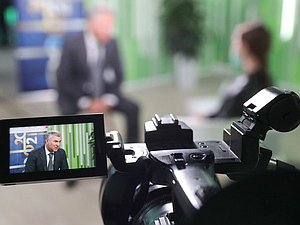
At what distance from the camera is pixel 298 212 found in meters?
0.57

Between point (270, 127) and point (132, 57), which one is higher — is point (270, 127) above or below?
above

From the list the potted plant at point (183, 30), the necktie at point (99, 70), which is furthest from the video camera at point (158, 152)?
the potted plant at point (183, 30)

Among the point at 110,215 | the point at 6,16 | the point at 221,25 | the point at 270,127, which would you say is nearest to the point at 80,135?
the point at 110,215

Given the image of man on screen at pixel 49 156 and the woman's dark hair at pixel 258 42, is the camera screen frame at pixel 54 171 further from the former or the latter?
the woman's dark hair at pixel 258 42

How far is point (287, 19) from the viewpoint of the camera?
4.48 m

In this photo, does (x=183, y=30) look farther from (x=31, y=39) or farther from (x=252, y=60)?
(x=252, y=60)

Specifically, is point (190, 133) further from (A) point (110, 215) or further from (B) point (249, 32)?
(B) point (249, 32)

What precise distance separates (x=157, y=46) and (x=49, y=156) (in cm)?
449

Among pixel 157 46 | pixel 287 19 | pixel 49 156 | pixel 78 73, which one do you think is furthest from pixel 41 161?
pixel 157 46

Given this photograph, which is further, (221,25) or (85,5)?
(221,25)

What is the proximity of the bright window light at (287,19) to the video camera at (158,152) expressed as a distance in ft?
12.8

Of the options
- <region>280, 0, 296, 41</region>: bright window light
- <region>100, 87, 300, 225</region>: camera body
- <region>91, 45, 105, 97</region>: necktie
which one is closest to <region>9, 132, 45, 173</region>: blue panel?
<region>100, 87, 300, 225</region>: camera body

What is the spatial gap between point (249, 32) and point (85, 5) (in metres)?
2.22

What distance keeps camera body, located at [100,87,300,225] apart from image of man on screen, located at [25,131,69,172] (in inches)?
2.8
